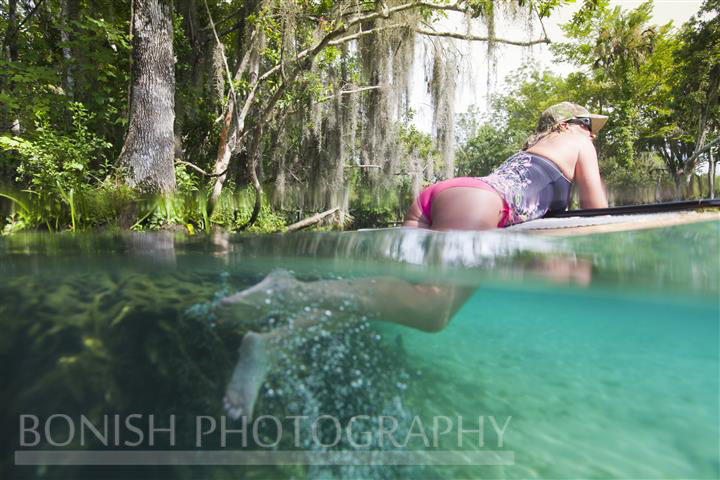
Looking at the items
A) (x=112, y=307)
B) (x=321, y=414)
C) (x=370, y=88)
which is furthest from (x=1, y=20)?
(x=321, y=414)

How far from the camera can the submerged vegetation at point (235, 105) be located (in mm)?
6555

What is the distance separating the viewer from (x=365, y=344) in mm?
3207

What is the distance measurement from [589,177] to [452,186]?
4.11 ft

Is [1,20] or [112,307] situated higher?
[1,20]

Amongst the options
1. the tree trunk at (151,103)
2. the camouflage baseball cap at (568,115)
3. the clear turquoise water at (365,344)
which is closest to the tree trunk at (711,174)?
the clear turquoise water at (365,344)

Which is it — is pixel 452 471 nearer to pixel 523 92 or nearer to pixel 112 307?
pixel 112 307

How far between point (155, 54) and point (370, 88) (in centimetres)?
553

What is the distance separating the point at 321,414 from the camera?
8.52 feet

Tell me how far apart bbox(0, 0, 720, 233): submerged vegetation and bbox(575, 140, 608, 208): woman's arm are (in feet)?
16.7

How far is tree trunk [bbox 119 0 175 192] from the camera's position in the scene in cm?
652

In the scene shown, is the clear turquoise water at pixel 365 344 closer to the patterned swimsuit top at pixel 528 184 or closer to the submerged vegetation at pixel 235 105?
the patterned swimsuit top at pixel 528 184

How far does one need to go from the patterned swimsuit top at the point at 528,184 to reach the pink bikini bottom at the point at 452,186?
2.2 inches

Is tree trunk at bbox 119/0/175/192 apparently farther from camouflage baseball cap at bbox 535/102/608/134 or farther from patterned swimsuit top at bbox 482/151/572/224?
camouflage baseball cap at bbox 535/102/608/134

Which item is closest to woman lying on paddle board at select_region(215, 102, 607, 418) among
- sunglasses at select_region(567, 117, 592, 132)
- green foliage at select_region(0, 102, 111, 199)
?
sunglasses at select_region(567, 117, 592, 132)
